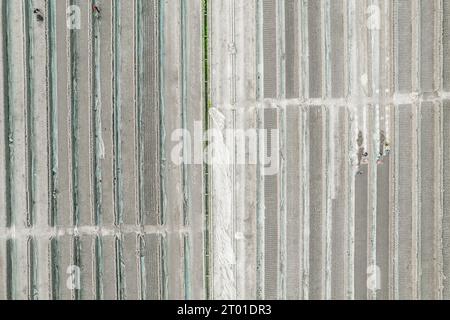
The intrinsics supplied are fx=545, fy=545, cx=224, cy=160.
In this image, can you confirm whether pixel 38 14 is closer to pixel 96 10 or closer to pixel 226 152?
pixel 96 10

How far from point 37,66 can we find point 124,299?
10159mm

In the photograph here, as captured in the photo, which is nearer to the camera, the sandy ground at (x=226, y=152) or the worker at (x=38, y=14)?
the worker at (x=38, y=14)

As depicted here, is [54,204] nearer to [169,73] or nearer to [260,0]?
[169,73]

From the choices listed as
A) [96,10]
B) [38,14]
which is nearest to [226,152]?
[96,10]

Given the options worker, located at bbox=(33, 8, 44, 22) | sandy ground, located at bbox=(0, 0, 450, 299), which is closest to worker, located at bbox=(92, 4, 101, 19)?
sandy ground, located at bbox=(0, 0, 450, 299)

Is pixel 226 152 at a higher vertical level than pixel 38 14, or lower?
lower

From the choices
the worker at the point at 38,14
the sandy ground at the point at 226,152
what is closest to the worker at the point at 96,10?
the sandy ground at the point at 226,152

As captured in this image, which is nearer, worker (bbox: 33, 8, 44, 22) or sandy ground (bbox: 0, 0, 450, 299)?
worker (bbox: 33, 8, 44, 22)

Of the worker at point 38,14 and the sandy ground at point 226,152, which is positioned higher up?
the worker at point 38,14

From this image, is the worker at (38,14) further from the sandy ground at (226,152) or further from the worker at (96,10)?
the worker at (96,10)

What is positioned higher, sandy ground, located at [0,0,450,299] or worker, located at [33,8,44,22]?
worker, located at [33,8,44,22]

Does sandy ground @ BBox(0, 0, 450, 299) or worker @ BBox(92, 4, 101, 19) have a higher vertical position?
worker @ BBox(92, 4, 101, 19)

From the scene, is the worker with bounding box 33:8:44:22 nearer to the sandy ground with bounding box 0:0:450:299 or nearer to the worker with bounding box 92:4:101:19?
the sandy ground with bounding box 0:0:450:299

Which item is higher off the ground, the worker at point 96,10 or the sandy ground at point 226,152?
the worker at point 96,10
